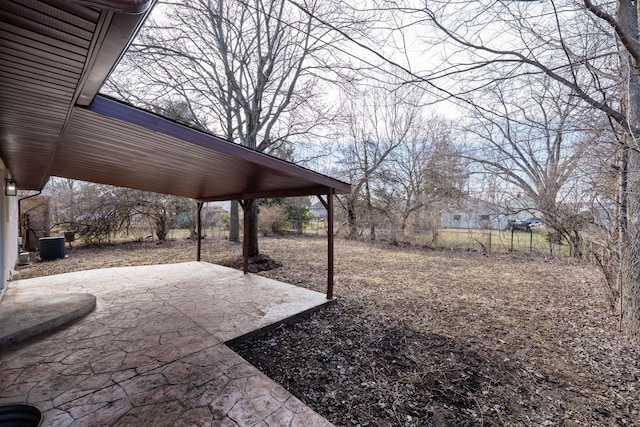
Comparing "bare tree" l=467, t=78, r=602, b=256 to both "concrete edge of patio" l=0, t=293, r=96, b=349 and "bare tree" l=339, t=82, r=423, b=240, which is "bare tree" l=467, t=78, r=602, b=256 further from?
"concrete edge of patio" l=0, t=293, r=96, b=349

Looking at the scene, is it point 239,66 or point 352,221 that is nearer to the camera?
point 239,66

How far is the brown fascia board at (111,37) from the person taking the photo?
1.03m

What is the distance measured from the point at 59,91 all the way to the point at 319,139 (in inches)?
365

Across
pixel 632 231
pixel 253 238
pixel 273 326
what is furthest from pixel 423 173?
pixel 273 326

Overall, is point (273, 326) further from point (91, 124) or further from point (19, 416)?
point (91, 124)

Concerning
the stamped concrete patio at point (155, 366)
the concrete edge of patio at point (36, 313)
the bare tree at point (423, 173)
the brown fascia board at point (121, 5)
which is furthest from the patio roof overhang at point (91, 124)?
the bare tree at point (423, 173)

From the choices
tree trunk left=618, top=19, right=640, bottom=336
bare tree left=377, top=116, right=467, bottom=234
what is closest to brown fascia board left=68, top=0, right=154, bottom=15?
tree trunk left=618, top=19, right=640, bottom=336

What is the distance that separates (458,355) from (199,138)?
Result: 3.89 m

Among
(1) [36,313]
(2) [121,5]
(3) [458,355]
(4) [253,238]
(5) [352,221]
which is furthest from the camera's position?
(5) [352,221]

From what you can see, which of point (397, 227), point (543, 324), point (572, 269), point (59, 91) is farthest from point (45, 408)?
point (397, 227)

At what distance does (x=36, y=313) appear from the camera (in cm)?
351

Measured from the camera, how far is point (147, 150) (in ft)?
10.9

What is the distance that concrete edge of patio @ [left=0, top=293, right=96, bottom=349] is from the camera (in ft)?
10.0

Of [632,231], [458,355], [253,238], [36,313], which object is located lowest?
[458,355]
